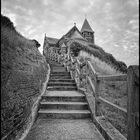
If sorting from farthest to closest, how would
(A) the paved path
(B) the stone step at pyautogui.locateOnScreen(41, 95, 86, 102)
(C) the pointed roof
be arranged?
(C) the pointed roof
(B) the stone step at pyautogui.locateOnScreen(41, 95, 86, 102)
(A) the paved path

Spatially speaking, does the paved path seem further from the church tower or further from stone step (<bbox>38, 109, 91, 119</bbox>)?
the church tower

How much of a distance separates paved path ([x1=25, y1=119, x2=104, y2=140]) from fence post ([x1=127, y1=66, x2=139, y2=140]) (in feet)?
3.75

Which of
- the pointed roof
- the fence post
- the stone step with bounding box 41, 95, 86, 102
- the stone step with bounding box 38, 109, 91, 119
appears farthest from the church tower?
the fence post

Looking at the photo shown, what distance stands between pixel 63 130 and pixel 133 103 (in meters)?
1.89

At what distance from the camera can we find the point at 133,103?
1.46 meters

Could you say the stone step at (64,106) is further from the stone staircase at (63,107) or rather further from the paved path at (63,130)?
the paved path at (63,130)

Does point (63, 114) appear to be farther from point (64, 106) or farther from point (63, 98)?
point (63, 98)

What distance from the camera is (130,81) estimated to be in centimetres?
155

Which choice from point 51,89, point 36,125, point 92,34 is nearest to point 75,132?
point 36,125

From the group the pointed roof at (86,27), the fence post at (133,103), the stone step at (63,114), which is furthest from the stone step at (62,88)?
the pointed roof at (86,27)

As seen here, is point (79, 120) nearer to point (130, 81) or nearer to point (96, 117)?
point (96, 117)

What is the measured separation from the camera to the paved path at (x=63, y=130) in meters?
2.39

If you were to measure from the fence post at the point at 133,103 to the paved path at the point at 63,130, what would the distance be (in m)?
1.14

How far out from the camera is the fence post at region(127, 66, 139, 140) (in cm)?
141
